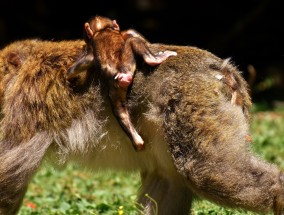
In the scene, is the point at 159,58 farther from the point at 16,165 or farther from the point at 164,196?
the point at 16,165

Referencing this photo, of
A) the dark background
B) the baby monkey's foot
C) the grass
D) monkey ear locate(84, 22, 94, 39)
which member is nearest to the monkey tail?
the grass

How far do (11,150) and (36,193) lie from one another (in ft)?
9.93

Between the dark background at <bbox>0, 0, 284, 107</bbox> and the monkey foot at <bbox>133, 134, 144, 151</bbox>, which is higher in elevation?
the monkey foot at <bbox>133, 134, 144, 151</bbox>

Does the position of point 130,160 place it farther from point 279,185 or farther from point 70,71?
point 279,185

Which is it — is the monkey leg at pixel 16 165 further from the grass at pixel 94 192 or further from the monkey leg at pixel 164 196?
the monkey leg at pixel 164 196

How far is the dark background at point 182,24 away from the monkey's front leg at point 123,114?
393 inches

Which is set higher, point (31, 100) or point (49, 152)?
point (31, 100)

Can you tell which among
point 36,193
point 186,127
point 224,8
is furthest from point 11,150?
point 224,8

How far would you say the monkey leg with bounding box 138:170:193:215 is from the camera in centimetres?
698

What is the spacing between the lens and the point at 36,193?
947cm

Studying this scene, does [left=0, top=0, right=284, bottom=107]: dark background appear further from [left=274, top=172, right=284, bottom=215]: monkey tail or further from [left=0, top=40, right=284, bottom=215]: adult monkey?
[left=274, top=172, right=284, bottom=215]: monkey tail

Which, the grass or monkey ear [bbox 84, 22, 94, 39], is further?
the grass

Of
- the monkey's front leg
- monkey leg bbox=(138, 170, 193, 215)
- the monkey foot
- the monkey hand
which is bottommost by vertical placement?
monkey leg bbox=(138, 170, 193, 215)

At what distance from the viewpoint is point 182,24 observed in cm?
1719
